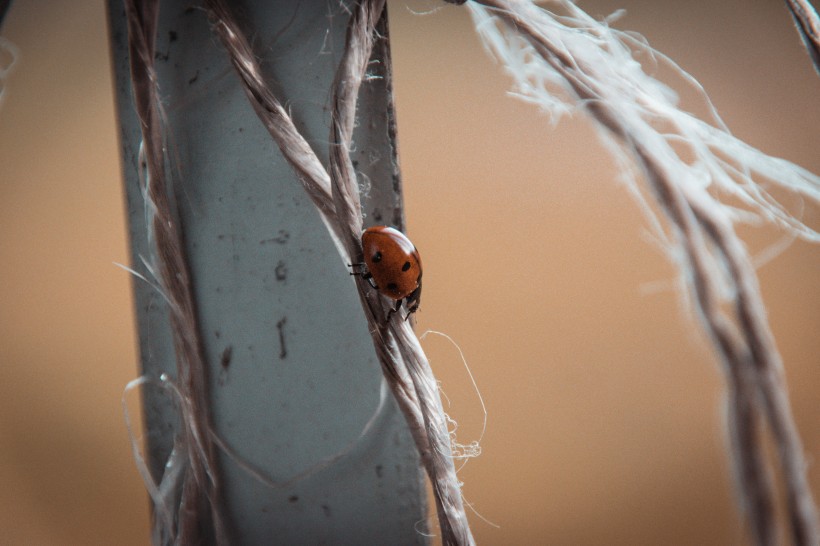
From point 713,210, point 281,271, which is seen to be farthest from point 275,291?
point 713,210

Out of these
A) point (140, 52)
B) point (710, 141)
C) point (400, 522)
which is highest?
point (140, 52)

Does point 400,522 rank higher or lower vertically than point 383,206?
lower

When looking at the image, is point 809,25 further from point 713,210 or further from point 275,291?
point 275,291

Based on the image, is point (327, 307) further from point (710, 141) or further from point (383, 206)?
point (710, 141)

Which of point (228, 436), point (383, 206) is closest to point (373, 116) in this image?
point (383, 206)

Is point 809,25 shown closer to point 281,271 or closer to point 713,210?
point 713,210

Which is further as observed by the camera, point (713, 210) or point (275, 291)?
point (275, 291)

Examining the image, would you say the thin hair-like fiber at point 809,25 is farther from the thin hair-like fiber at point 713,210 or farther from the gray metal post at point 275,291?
the gray metal post at point 275,291
